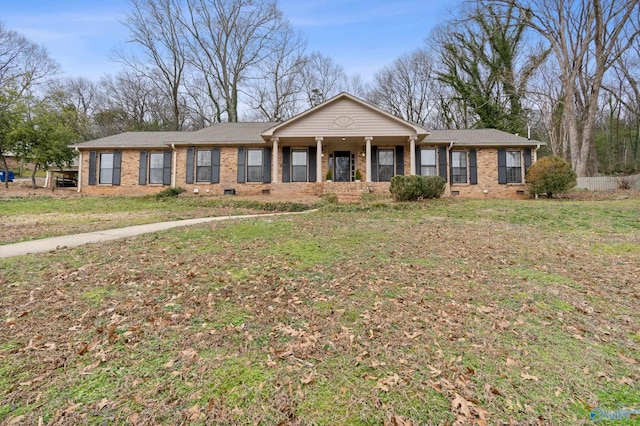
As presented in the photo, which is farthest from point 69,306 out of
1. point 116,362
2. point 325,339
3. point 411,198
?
point 411,198

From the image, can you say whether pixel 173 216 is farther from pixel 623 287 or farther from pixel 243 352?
pixel 623 287

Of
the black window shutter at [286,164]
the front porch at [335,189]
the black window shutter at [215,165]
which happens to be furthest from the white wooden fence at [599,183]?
the black window shutter at [215,165]

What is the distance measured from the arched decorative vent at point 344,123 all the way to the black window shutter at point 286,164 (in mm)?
2752

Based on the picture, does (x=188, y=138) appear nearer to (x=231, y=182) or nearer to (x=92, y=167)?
(x=231, y=182)

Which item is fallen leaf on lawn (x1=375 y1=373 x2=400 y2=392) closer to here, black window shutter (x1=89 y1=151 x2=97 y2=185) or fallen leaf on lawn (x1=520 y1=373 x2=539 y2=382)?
fallen leaf on lawn (x1=520 y1=373 x2=539 y2=382)

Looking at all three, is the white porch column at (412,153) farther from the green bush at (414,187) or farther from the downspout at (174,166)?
the downspout at (174,166)

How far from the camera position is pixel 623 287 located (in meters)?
3.86

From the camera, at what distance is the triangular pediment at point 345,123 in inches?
592

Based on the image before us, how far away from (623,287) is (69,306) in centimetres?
619

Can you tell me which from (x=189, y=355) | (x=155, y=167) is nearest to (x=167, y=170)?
(x=155, y=167)

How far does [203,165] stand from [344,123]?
762 centimetres

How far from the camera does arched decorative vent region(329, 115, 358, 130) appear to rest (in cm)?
1509

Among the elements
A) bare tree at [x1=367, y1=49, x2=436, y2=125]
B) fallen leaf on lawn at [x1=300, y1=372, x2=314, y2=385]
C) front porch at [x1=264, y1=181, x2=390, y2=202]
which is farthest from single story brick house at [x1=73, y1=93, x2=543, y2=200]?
bare tree at [x1=367, y1=49, x2=436, y2=125]

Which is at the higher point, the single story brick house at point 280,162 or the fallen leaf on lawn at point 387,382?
the single story brick house at point 280,162
